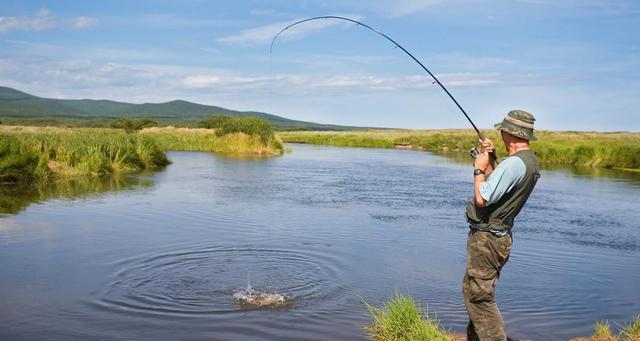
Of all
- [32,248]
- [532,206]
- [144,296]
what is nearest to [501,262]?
[144,296]

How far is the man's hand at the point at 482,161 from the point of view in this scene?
4.23 metres

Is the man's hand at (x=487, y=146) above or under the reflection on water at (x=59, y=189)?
above

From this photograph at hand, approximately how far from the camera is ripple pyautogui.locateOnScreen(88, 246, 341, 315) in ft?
20.7

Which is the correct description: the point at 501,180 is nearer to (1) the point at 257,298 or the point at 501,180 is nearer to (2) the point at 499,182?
(2) the point at 499,182

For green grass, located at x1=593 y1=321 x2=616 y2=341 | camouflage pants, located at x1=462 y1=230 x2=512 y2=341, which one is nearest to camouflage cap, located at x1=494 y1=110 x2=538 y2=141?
camouflage pants, located at x1=462 y1=230 x2=512 y2=341

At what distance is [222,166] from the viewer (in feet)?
83.6

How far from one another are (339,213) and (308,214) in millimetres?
701

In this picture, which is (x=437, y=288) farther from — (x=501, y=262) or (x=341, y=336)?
(x=501, y=262)

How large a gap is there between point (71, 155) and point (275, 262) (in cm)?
1275

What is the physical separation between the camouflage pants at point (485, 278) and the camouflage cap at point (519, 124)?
A: 0.68 metres

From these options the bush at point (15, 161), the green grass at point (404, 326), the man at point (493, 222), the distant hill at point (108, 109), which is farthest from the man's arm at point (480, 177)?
the distant hill at point (108, 109)

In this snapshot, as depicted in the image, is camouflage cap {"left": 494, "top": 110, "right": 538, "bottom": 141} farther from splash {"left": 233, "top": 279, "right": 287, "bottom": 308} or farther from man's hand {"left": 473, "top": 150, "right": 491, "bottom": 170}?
splash {"left": 233, "top": 279, "right": 287, "bottom": 308}

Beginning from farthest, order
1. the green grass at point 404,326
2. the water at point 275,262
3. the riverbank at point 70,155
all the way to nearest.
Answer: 1. the riverbank at point 70,155
2. the water at point 275,262
3. the green grass at point 404,326

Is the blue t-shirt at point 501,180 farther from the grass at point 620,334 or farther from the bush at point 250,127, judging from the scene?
the bush at point 250,127
